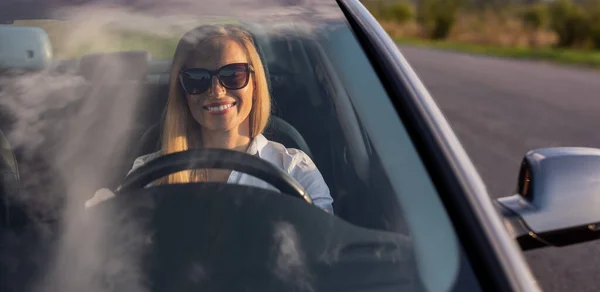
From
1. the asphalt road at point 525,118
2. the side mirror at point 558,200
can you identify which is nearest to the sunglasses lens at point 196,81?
the side mirror at point 558,200

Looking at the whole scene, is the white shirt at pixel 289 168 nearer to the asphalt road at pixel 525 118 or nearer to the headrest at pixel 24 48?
the headrest at pixel 24 48

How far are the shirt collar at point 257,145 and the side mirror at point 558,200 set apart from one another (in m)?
0.58

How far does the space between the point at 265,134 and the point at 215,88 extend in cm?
17

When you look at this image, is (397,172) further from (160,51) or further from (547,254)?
(547,254)

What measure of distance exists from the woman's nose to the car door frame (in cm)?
34

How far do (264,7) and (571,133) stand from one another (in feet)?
25.0

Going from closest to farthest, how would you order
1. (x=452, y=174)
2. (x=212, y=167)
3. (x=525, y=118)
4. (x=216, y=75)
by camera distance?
(x=452, y=174), (x=212, y=167), (x=216, y=75), (x=525, y=118)

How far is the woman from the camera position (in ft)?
5.73

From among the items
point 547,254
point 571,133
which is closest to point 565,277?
point 547,254

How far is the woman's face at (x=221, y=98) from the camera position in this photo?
1.76 m

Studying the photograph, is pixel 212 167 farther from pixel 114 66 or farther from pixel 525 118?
pixel 525 118

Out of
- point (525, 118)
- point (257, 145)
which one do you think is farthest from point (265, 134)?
point (525, 118)

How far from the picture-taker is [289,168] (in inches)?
69.1

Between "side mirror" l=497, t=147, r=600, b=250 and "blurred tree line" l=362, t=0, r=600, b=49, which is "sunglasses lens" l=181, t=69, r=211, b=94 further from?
"blurred tree line" l=362, t=0, r=600, b=49
